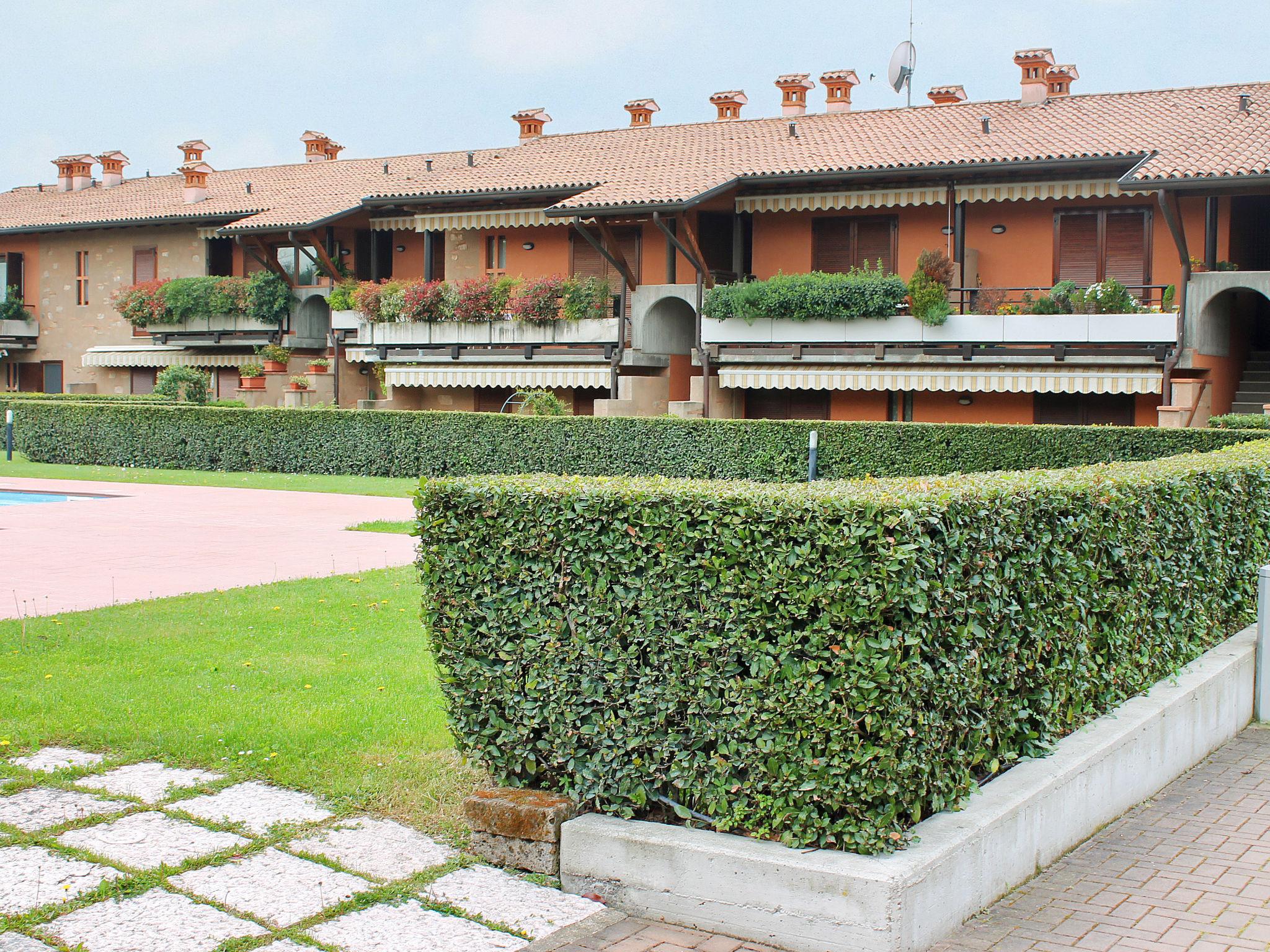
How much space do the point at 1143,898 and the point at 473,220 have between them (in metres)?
29.5

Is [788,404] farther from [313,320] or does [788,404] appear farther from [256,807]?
[256,807]

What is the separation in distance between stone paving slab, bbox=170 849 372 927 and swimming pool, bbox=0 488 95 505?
1733cm

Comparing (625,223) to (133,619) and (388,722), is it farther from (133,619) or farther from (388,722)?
(388,722)

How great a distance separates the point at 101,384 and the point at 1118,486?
127 feet

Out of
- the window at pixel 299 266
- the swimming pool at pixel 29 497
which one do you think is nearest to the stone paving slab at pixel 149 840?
the swimming pool at pixel 29 497

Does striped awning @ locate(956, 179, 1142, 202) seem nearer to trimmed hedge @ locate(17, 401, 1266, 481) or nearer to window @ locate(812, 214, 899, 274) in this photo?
window @ locate(812, 214, 899, 274)

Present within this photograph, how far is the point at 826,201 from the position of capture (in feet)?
91.6

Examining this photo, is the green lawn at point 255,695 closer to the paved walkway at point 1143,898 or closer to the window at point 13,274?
the paved walkway at point 1143,898

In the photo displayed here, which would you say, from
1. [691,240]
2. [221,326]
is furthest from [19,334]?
[691,240]

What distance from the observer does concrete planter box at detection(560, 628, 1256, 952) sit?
407 cm

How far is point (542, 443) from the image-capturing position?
78.5ft

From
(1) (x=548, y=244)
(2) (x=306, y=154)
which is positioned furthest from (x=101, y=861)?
(2) (x=306, y=154)

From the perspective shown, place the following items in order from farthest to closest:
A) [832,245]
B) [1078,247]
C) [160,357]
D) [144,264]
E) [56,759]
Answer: [144,264] → [160,357] → [832,245] → [1078,247] → [56,759]

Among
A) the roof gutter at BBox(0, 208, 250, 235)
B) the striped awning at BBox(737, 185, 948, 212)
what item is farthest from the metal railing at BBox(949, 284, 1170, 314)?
the roof gutter at BBox(0, 208, 250, 235)
